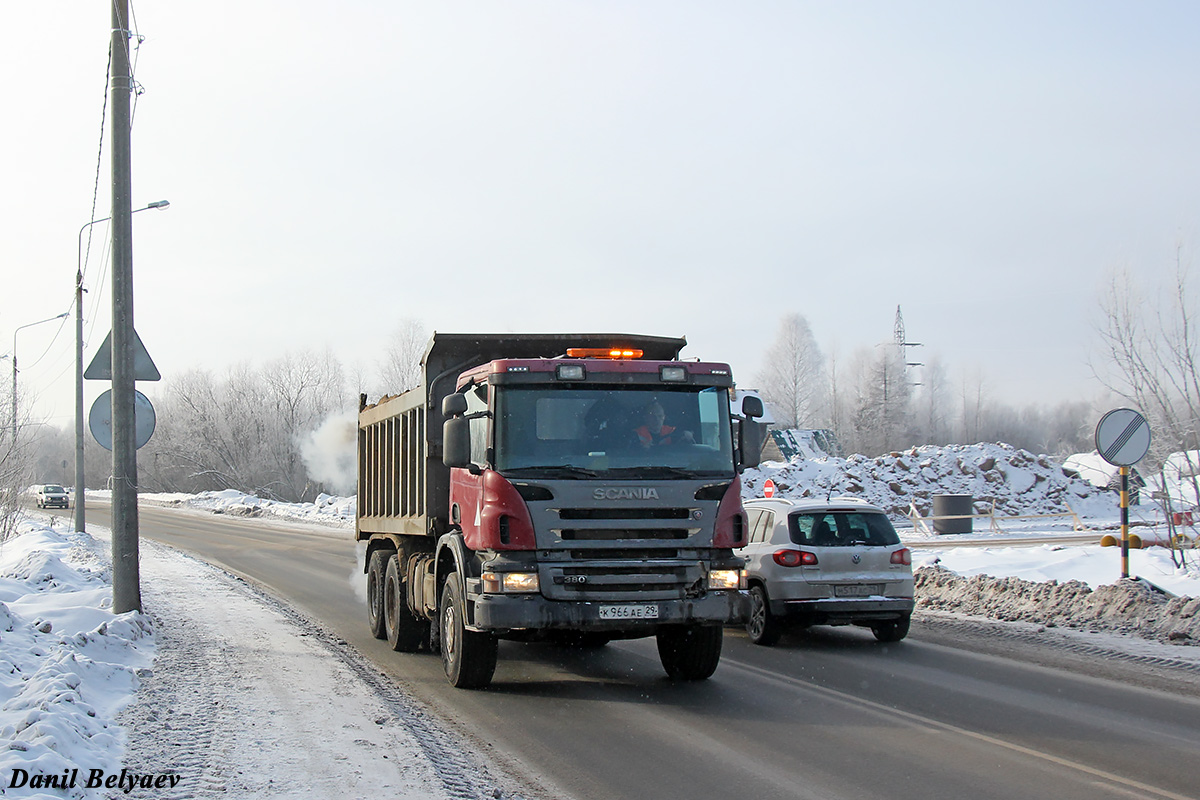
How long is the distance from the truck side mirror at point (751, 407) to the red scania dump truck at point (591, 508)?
19mm

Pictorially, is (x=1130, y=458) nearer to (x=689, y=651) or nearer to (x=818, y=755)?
(x=689, y=651)

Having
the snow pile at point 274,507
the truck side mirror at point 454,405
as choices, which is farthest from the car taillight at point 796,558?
the snow pile at point 274,507

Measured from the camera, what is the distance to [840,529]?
12023mm

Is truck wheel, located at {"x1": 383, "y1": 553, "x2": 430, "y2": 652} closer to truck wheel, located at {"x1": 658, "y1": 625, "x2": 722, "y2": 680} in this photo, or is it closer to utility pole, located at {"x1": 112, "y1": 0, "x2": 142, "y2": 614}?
utility pole, located at {"x1": 112, "y1": 0, "x2": 142, "y2": 614}

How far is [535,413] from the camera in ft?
28.4

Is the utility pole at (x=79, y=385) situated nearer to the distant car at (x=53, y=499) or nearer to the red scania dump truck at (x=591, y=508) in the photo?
the red scania dump truck at (x=591, y=508)

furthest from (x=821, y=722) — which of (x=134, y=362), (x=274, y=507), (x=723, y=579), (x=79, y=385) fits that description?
(x=274, y=507)

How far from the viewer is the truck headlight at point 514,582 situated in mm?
8289

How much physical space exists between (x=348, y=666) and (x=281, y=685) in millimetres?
1275

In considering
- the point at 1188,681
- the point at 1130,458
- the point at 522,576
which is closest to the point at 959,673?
the point at 1188,681

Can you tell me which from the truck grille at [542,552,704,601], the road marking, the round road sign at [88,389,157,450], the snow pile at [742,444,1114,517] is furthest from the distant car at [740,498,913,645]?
the snow pile at [742,444,1114,517]

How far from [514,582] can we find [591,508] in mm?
881

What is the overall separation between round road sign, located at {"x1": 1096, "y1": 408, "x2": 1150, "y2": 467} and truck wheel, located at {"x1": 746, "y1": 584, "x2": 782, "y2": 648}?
18.3 feet

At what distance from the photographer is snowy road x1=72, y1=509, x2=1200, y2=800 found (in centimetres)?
614
